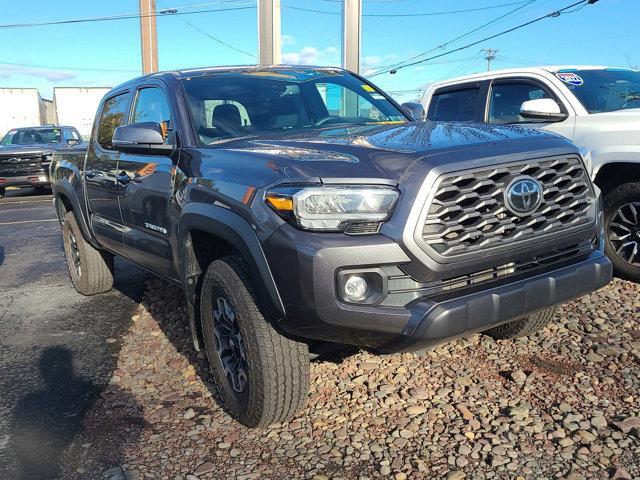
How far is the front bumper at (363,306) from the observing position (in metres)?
2.46

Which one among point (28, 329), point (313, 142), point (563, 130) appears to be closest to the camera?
point (313, 142)

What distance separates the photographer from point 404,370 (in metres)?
3.76

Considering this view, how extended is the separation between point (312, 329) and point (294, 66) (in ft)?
8.94

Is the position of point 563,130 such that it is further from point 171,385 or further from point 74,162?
point 74,162

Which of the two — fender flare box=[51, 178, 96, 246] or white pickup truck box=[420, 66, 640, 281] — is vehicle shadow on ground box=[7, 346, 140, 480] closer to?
fender flare box=[51, 178, 96, 246]

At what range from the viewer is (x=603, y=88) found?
567 cm

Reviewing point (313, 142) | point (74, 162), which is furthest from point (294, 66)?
point (74, 162)

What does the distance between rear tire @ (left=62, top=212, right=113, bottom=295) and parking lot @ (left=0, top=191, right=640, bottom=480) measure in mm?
1032

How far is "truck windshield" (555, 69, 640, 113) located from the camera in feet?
18.0

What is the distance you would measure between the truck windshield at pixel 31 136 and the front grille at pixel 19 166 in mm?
1275

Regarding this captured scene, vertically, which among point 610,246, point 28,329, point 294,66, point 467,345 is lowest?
point 28,329

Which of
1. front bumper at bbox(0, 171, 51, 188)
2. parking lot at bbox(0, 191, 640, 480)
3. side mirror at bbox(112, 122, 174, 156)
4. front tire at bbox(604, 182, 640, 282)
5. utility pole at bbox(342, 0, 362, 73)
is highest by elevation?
utility pole at bbox(342, 0, 362, 73)

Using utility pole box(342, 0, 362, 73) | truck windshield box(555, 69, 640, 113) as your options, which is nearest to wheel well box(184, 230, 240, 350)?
truck windshield box(555, 69, 640, 113)

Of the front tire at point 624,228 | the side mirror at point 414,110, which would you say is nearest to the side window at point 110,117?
the side mirror at point 414,110
